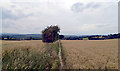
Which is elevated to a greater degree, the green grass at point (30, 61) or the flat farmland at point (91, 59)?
the green grass at point (30, 61)

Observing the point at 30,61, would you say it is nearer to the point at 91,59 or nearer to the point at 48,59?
the point at 48,59

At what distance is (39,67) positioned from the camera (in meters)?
4.78

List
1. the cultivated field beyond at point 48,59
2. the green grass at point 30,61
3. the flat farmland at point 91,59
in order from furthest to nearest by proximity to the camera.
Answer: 1. the flat farmland at point 91,59
2. the cultivated field beyond at point 48,59
3. the green grass at point 30,61

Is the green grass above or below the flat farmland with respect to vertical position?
above

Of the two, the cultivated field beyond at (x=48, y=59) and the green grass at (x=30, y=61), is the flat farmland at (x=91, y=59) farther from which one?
the green grass at (x=30, y=61)

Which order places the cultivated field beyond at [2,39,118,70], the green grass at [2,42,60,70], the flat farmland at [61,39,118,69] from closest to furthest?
the green grass at [2,42,60,70] → the cultivated field beyond at [2,39,118,70] → the flat farmland at [61,39,118,69]

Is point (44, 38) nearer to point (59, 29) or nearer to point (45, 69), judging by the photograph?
point (59, 29)

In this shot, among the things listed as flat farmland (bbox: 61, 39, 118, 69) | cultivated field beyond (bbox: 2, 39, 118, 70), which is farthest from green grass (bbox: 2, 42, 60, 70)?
flat farmland (bbox: 61, 39, 118, 69)

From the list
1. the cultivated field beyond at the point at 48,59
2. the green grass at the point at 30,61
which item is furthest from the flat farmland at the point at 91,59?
the green grass at the point at 30,61

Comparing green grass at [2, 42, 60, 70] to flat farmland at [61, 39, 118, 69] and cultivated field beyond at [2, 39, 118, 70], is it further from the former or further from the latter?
flat farmland at [61, 39, 118, 69]

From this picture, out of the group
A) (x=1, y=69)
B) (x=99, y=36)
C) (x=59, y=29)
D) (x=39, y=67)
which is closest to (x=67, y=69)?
(x=39, y=67)

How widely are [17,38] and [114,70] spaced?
47675 mm

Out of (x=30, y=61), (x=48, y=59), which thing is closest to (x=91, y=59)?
(x=48, y=59)

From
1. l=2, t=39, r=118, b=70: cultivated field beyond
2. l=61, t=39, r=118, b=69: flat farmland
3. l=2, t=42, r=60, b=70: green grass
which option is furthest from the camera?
l=61, t=39, r=118, b=69: flat farmland
